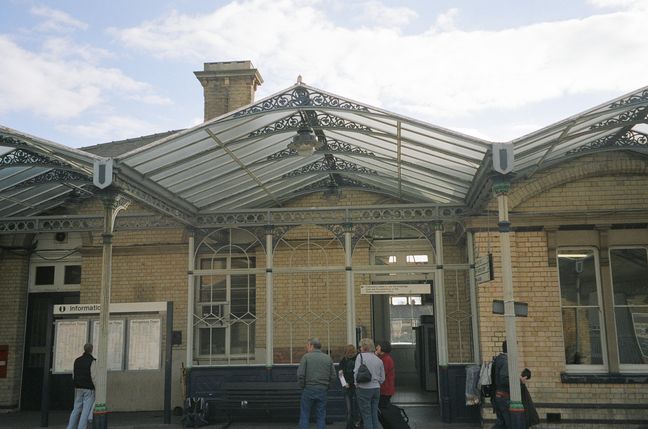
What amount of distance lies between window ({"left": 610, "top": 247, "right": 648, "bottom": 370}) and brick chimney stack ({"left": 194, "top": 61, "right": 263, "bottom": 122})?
9.12 metres

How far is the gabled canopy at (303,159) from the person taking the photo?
866 centimetres

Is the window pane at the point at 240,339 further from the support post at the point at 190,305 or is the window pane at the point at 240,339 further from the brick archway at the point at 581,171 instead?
the brick archway at the point at 581,171

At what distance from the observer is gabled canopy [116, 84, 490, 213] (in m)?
8.66

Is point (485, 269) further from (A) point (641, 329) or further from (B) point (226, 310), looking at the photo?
(B) point (226, 310)

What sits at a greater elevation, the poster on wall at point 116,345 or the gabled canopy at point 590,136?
the gabled canopy at point 590,136

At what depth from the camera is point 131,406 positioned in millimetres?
13633

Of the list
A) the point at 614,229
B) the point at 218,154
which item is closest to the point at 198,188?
the point at 218,154

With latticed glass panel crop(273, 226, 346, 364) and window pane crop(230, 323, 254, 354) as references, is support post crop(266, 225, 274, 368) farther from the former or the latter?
window pane crop(230, 323, 254, 354)

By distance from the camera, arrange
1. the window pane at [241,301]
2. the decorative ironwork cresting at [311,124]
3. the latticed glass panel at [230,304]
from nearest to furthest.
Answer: the decorative ironwork cresting at [311,124], the latticed glass panel at [230,304], the window pane at [241,301]

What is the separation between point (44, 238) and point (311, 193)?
6.08 metres

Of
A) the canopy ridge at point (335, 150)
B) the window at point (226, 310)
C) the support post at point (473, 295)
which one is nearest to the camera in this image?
the canopy ridge at point (335, 150)

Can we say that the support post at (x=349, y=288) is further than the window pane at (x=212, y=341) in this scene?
No

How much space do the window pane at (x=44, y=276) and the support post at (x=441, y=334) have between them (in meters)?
8.62

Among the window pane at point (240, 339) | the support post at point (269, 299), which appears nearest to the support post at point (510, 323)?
the support post at point (269, 299)
